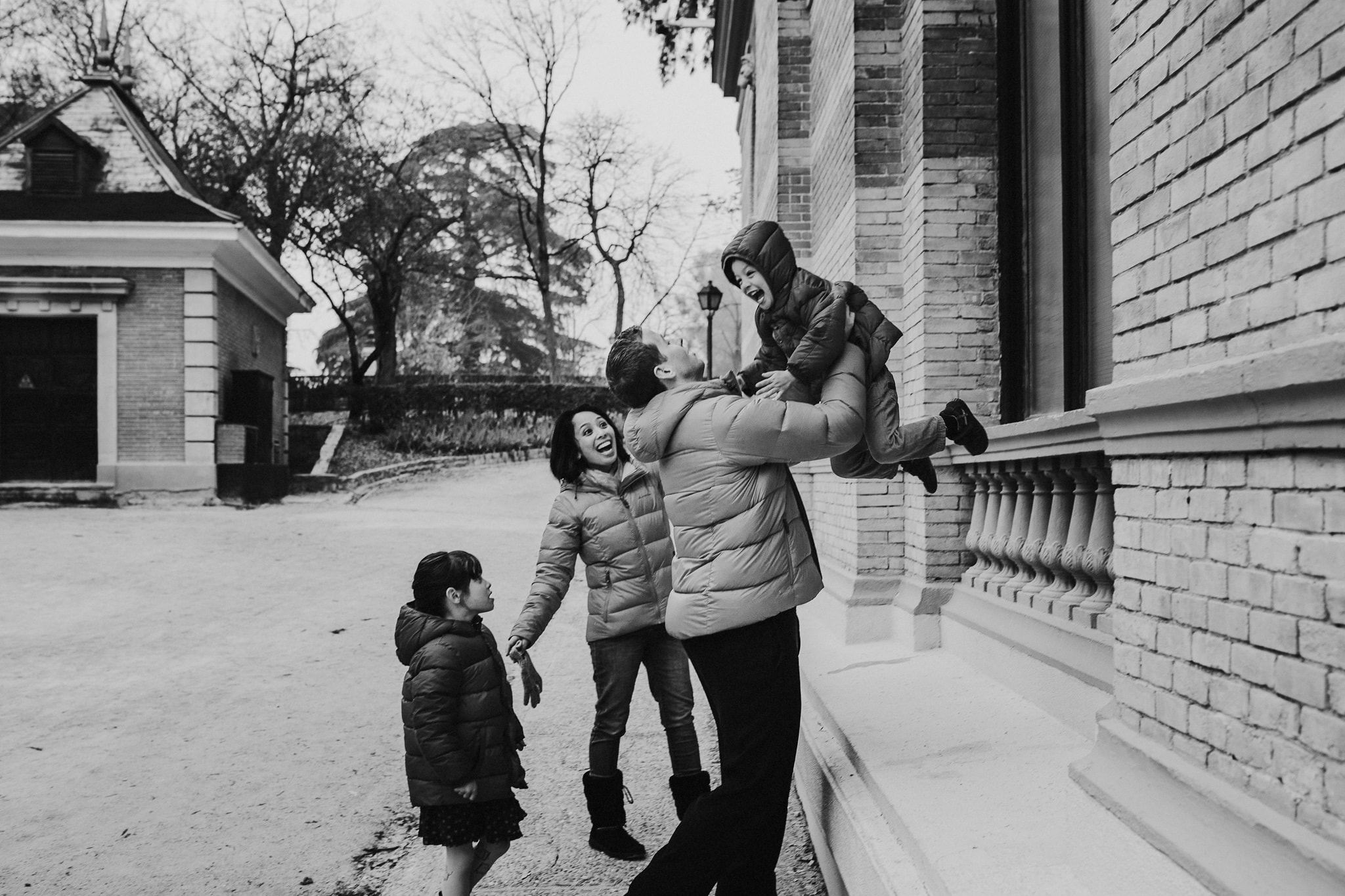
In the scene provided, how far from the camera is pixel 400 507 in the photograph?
19312mm

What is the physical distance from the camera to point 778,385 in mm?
2928

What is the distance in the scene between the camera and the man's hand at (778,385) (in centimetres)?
291

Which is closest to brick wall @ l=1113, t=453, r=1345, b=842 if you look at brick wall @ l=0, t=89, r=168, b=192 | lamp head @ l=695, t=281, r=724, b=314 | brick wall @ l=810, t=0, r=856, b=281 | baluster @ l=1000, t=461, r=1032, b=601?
baluster @ l=1000, t=461, r=1032, b=601

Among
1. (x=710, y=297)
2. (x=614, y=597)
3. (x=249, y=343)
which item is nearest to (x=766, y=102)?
(x=614, y=597)

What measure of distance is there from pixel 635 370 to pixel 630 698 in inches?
59.6

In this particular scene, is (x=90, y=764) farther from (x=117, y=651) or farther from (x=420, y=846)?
(x=117, y=651)

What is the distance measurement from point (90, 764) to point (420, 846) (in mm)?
2190

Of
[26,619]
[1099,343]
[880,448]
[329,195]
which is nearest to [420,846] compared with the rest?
[880,448]

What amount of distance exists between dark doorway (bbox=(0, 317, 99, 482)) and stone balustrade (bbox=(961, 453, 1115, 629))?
63.4 feet

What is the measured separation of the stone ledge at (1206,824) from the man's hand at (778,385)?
54.3 inches

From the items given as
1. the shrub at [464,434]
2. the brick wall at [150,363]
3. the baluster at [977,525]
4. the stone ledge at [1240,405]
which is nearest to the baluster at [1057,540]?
the baluster at [977,525]

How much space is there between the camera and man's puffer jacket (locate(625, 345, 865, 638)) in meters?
2.76

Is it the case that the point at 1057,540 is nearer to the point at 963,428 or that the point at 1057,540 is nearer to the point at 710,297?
the point at 963,428

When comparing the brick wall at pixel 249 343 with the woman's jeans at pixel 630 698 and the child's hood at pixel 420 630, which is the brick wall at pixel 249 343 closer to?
the woman's jeans at pixel 630 698
